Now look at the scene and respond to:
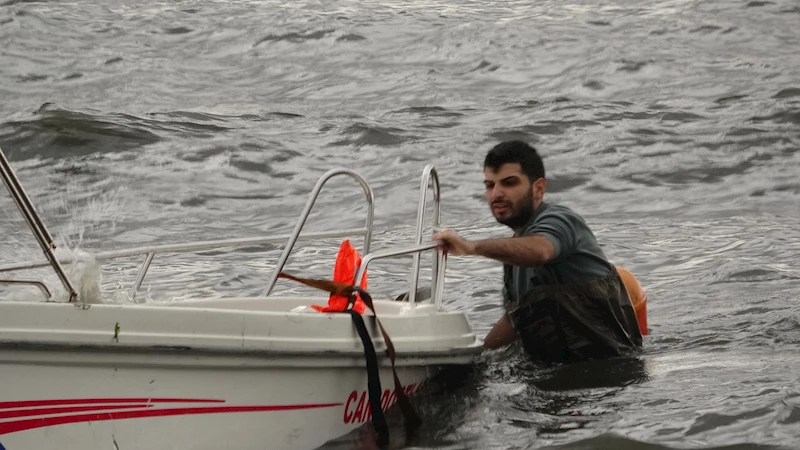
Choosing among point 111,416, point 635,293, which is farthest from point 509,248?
point 111,416

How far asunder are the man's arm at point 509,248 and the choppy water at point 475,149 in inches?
29.3

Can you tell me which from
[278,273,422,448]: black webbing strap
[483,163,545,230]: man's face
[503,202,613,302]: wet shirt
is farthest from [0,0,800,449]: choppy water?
[483,163,545,230]: man's face

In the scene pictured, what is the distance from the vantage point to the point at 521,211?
6.21 meters

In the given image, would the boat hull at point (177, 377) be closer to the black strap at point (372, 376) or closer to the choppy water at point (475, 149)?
the black strap at point (372, 376)

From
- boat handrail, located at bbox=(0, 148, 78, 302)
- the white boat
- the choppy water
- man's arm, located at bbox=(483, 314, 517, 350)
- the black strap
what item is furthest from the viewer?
man's arm, located at bbox=(483, 314, 517, 350)

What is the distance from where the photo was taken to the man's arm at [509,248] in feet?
17.2

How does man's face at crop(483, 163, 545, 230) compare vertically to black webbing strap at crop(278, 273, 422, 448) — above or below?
above

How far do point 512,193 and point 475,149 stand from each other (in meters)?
10.0

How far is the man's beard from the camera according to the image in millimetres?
6195

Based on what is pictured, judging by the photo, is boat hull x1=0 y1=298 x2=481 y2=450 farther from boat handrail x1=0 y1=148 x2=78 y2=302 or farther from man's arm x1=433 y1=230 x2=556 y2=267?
man's arm x1=433 y1=230 x2=556 y2=267

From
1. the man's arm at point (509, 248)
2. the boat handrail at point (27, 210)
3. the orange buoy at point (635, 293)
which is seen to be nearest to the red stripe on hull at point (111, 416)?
the boat handrail at point (27, 210)

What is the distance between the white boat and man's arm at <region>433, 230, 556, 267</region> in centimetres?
19

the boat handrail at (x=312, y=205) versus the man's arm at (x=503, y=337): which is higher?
the boat handrail at (x=312, y=205)

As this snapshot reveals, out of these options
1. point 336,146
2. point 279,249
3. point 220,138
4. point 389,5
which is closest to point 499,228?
point 279,249
